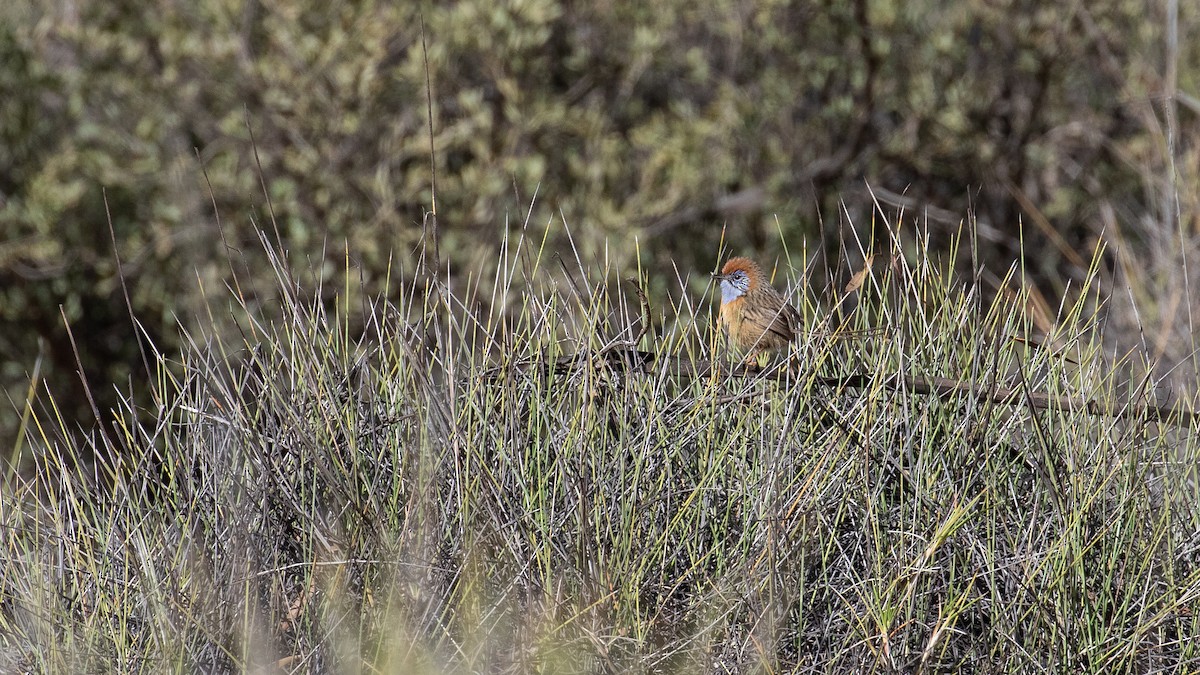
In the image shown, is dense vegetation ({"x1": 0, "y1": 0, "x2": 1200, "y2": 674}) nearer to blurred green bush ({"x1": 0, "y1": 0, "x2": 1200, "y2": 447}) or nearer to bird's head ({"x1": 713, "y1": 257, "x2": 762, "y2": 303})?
bird's head ({"x1": 713, "y1": 257, "x2": 762, "y2": 303})

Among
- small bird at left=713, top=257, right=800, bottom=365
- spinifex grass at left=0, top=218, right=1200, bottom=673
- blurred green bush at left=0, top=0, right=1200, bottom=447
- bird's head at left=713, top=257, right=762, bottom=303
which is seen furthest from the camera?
blurred green bush at left=0, top=0, right=1200, bottom=447

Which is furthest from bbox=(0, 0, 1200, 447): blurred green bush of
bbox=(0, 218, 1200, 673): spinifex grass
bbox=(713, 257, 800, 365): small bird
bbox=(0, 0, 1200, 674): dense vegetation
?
bbox=(0, 218, 1200, 673): spinifex grass

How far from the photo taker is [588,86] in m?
7.43

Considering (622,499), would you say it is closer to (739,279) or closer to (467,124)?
(739,279)

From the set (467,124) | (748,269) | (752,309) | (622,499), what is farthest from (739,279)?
(467,124)

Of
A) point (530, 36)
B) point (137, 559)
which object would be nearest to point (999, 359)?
point (137, 559)

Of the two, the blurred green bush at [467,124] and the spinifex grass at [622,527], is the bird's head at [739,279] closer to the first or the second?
the spinifex grass at [622,527]

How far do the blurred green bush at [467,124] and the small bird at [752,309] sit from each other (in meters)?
1.98

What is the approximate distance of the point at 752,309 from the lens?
427cm

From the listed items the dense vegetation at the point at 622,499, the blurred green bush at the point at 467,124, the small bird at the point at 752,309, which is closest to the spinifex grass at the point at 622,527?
the dense vegetation at the point at 622,499

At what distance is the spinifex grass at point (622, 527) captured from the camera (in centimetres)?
251

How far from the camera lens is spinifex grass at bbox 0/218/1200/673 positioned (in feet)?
→ 8.23

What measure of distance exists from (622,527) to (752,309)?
178 cm

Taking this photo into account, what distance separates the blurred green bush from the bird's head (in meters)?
1.89
